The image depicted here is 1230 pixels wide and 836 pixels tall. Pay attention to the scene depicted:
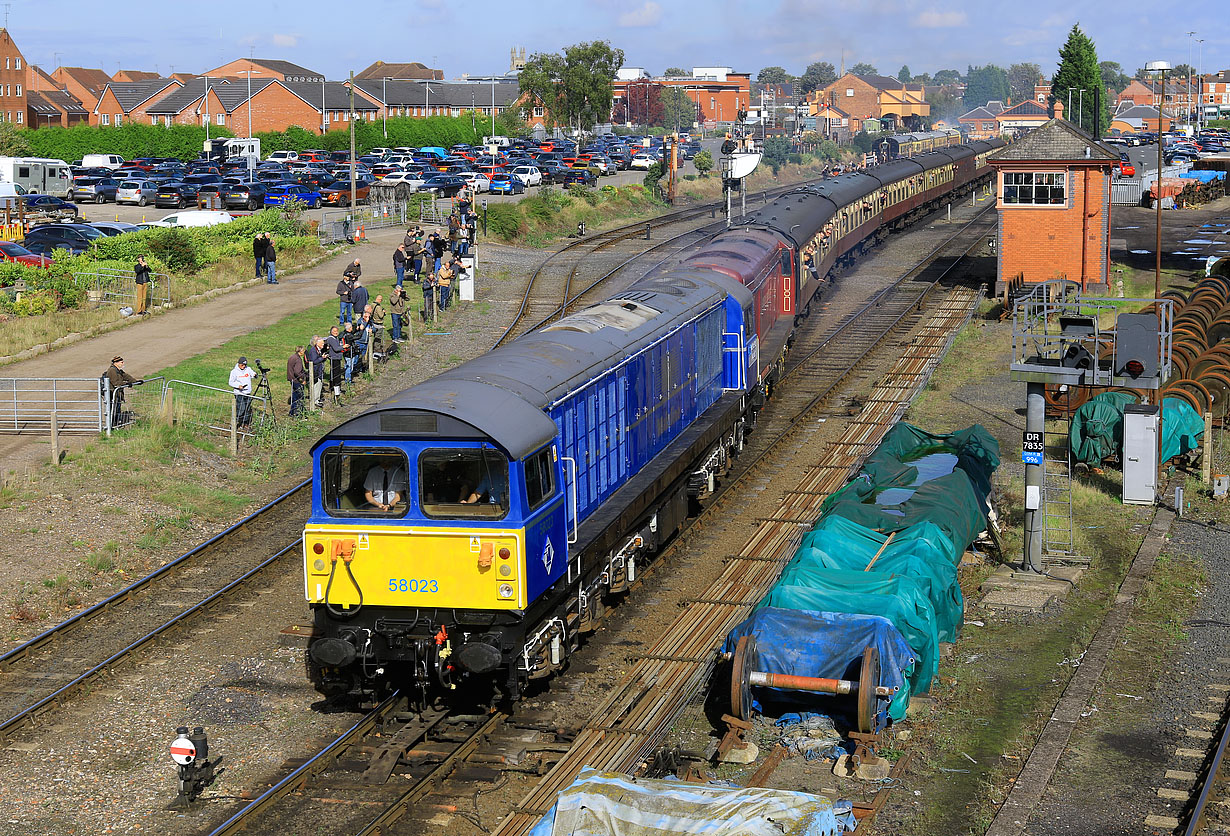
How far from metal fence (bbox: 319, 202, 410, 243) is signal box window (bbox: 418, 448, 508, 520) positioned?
3986 cm

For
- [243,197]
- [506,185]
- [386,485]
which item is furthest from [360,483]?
[506,185]

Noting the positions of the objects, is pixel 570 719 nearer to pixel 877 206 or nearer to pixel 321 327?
pixel 321 327

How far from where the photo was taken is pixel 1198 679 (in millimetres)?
15609

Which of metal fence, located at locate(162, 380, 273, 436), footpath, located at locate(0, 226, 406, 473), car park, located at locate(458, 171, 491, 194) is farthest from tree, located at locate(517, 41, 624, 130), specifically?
metal fence, located at locate(162, 380, 273, 436)

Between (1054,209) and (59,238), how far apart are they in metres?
33.7

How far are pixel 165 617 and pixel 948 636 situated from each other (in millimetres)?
10662

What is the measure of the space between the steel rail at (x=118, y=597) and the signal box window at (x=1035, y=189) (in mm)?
28757

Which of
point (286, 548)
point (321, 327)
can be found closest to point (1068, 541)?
point (286, 548)

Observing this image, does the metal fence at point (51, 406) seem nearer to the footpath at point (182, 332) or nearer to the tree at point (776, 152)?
the footpath at point (182, 332)

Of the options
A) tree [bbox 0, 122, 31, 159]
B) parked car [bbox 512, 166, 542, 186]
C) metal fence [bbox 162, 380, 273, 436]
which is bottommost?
metal fence [bbox 162, 380, 273, 436]

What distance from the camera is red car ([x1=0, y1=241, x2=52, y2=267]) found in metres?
40.1

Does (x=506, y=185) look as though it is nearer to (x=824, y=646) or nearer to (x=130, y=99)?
(x=824, y=646)

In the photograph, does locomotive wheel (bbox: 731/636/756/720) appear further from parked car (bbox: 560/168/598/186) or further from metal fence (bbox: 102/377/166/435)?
Answer: parked car (bbox: 560/168/598/186)

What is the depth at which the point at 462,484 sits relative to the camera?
1366 cm
